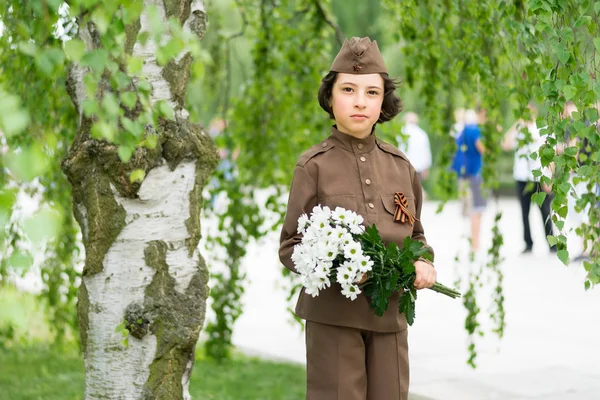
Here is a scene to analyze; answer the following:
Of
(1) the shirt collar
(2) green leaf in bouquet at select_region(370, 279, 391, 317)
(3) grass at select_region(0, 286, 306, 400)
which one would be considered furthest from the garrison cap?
(3) grass at select_region(0, 286, 306, 400)

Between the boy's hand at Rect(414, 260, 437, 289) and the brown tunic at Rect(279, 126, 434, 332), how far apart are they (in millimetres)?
143

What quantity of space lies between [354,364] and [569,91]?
3.31 feet

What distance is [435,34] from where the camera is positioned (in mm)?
4262

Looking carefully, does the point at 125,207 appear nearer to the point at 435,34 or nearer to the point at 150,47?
the point at 150,47

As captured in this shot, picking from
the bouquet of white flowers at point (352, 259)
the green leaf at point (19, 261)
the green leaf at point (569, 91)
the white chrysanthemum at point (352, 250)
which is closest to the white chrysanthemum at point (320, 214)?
the bouquet of white flowers at point (352, 259)

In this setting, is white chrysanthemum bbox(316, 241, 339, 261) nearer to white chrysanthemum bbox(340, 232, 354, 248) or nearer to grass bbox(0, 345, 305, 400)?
white chrysanthemum bbox(340, 232, 354, 248)

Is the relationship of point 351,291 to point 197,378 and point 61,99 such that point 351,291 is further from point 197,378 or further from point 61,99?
point 197,378

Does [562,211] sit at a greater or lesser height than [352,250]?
greater

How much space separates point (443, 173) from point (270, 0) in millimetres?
1547

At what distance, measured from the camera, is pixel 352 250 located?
233 cm

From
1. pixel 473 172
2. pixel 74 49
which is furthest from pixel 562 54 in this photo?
pixel 473 172

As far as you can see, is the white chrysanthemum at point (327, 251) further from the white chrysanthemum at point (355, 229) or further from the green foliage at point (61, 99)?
the green foliage at point (61, 99)

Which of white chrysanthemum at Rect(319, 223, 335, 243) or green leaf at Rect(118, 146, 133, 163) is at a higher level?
green leaf at Rect(118, 146, 133, 163)

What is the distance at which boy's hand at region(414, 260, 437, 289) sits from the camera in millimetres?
2426
